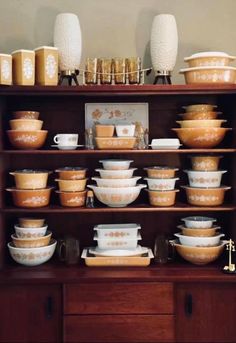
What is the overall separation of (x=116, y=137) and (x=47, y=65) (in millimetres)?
513

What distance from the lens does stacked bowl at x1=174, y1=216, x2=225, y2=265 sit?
249 cm

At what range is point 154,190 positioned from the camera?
2533mm

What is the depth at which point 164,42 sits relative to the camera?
98.4 inches

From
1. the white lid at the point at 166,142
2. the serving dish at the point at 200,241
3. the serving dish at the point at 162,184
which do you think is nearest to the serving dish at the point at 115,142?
the white lid at the point at 166,142

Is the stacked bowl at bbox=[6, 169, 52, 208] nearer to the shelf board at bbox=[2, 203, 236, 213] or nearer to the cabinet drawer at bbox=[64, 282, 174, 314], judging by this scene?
the shelf board at bbox=[2, 203, 236, 213]

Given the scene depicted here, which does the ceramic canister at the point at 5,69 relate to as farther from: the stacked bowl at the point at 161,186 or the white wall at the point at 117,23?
the stacked bowl at the point at 161,186

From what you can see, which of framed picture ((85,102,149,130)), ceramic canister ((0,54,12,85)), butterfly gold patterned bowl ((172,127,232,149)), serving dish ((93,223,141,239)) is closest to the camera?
ceramic canister ((0,54,12,85))

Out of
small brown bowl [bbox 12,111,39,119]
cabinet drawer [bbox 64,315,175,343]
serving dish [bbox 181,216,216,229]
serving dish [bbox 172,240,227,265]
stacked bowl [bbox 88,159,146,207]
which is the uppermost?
small brown bowl [bbox 12,111,39,119]

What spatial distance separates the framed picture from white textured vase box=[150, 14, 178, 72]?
27 cm

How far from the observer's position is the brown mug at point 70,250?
2561 millimetres

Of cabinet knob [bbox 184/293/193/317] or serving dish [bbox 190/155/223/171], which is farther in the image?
serving dish [bbox 190/155/223/171]

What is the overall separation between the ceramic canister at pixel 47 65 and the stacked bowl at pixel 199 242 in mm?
1054

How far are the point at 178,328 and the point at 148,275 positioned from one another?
31 centimetres

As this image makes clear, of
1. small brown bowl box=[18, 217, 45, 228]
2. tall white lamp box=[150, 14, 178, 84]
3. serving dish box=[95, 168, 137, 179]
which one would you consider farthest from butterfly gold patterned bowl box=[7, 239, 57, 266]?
tall white lamp box=[150, 14, 178, 84]
